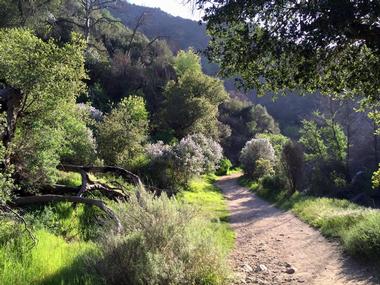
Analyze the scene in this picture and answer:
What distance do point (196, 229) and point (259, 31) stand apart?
3692 mm

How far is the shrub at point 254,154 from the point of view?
121 feet

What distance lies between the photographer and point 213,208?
1831 centimetres

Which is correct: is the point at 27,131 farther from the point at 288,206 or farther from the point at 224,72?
the point at 288,206

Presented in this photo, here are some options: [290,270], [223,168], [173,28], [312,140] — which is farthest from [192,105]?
[173,28]

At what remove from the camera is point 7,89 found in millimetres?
10898

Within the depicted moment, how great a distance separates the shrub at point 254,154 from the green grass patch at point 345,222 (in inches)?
674

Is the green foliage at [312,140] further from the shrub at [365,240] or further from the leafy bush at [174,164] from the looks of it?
the shrub at [365,240]

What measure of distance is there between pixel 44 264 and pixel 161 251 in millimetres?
1973

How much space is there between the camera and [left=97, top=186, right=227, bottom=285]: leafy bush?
5659 millimetres

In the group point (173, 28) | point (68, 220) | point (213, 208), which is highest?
point (173, 28)

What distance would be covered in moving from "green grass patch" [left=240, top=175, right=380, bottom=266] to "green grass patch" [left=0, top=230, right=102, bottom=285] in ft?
18.5

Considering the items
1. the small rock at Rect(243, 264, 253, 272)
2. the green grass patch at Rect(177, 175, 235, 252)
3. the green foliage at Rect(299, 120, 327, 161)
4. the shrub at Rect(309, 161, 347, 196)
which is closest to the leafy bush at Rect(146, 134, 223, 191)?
the green grass patch at Rect(177, 175, 235, 252)

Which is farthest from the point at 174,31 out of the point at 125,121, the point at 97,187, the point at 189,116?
the point at 97,187

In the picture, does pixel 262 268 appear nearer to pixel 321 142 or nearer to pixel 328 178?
pixel 328 178
